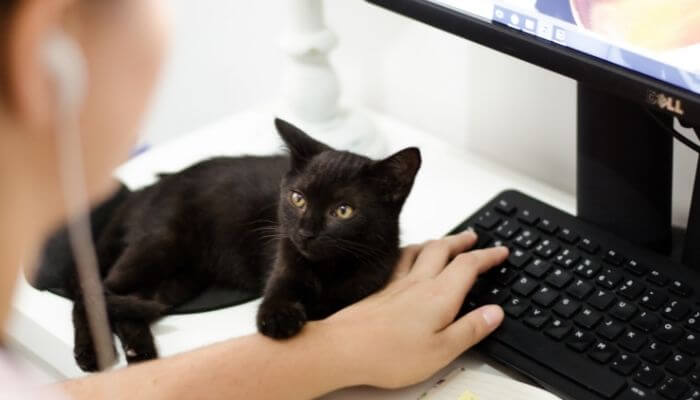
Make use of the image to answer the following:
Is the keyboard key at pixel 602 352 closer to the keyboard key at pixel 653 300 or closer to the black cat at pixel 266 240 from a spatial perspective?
the keyboard key at pixel 653 300

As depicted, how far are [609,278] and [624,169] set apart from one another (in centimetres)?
14

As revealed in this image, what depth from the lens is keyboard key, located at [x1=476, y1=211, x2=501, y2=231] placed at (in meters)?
0.98

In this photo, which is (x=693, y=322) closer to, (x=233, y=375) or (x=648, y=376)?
(x=648, y=376)

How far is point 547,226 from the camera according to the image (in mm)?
960

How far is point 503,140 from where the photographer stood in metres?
1.23

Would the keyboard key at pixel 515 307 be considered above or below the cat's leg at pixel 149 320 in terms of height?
above

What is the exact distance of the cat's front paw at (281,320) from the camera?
0.85m

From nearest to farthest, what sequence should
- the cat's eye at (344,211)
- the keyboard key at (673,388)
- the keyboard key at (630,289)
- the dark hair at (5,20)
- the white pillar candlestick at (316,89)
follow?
1. the dark hair at (5,20)
2. the keyboard key at (673,388)
3. the keyboard key at (630,289)
4. the cat's eye at (344,211)
5. the white pillar candlestick at (316,89)

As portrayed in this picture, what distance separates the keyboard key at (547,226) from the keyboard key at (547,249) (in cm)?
1

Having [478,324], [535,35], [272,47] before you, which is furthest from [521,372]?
[272,47]

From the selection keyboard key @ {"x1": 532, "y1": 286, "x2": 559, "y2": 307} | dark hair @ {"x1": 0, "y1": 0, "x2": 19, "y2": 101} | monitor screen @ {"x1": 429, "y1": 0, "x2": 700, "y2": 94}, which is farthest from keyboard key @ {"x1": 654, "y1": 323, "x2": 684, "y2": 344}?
dark hair @ {"x1": 0, "y1": 0, "x2": 19, "y2": 101}

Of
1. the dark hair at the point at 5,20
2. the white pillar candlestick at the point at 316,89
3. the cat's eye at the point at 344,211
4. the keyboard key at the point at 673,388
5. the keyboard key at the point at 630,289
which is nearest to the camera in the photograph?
the dark hair at the point at 5,20

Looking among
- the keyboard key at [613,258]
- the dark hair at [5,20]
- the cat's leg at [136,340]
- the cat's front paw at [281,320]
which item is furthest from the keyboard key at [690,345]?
the dark hair at [5,20]

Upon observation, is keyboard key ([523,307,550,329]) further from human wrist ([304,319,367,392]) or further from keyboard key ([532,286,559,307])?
human wrist ([304,319,367,392])
